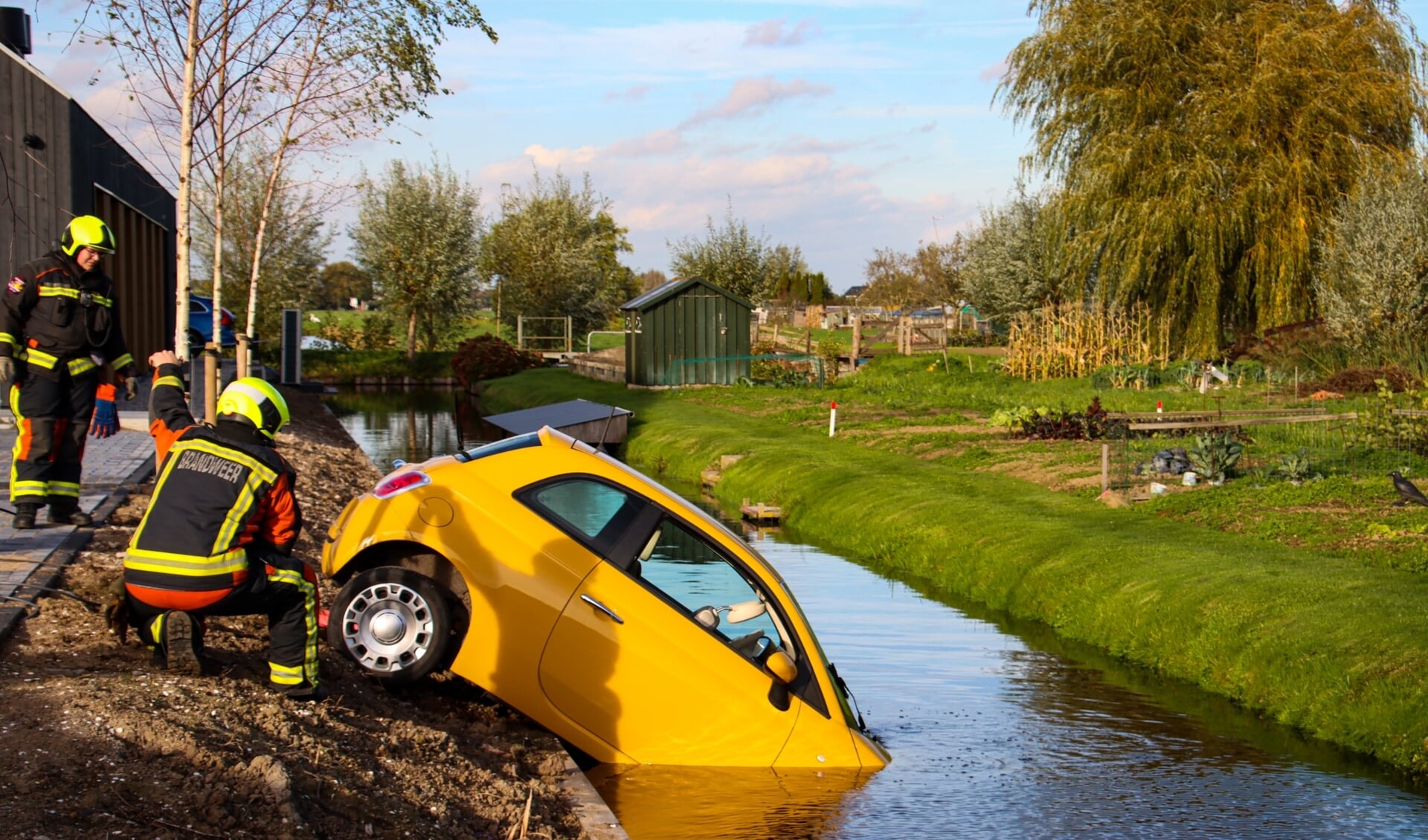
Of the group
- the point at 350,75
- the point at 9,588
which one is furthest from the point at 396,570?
the point at 350,75

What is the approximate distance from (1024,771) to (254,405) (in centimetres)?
519

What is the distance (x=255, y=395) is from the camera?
23.1ft

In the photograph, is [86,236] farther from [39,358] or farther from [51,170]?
[51,170]

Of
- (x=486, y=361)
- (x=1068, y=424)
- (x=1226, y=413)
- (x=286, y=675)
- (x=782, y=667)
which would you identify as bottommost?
(x=782, y=667)

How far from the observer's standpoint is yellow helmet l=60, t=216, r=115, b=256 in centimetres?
987

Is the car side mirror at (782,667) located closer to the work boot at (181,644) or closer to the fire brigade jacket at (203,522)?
the fire brigade jacket at (203,522)

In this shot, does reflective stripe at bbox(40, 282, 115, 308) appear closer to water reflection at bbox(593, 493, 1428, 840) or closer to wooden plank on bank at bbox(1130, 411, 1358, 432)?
water reflection at bbox(593, 493, 1428, 840)

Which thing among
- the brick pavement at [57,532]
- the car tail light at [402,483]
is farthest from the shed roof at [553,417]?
the car tail light at [402,483]

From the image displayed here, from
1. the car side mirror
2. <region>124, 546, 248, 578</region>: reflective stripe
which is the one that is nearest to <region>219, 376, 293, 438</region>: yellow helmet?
<region>124, 546, 248, 578</region>: reflective stripe

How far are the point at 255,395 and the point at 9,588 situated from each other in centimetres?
235

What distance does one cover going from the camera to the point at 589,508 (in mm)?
8070

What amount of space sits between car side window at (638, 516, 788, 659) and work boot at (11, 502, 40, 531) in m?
4.47

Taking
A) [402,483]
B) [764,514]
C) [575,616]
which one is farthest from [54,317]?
[764,514]

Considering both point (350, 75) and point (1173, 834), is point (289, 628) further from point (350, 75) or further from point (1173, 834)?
point (350, 75)
